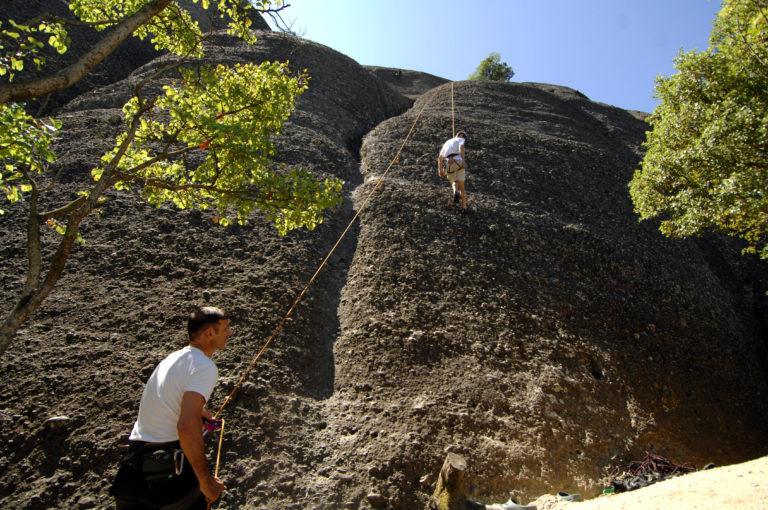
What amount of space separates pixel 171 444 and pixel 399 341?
476cm

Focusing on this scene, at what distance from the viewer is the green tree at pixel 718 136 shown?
23.3 feet

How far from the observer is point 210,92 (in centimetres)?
565

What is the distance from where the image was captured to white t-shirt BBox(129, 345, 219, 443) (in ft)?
9.32

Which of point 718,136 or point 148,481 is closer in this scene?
point 148,481

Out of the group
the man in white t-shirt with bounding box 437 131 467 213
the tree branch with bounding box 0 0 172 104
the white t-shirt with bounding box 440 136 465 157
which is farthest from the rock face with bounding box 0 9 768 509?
the tree branch with bounding box 0 0 172 104

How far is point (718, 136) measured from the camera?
7.59 metres

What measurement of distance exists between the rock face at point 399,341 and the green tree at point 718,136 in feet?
7.55

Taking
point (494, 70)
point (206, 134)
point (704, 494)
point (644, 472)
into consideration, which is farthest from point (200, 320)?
point (494, 70)

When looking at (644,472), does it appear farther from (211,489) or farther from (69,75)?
(69,75)

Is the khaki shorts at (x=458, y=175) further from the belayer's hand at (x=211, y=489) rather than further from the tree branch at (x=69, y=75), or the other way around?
the belayer's hand at (x=211, y=489)

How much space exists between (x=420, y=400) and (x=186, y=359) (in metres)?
4.11

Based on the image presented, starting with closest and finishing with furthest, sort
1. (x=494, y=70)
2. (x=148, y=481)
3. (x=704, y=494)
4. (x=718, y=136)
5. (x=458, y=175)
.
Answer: (x=148, y=481), (x=704, y=494), (x=718, y=136), (x=458, y=175), (x=494, y=70)

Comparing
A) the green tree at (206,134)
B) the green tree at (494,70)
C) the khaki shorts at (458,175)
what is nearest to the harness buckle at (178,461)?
the green tree at (206,134)

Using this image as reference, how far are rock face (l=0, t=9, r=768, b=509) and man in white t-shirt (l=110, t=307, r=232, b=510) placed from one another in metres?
2.14
